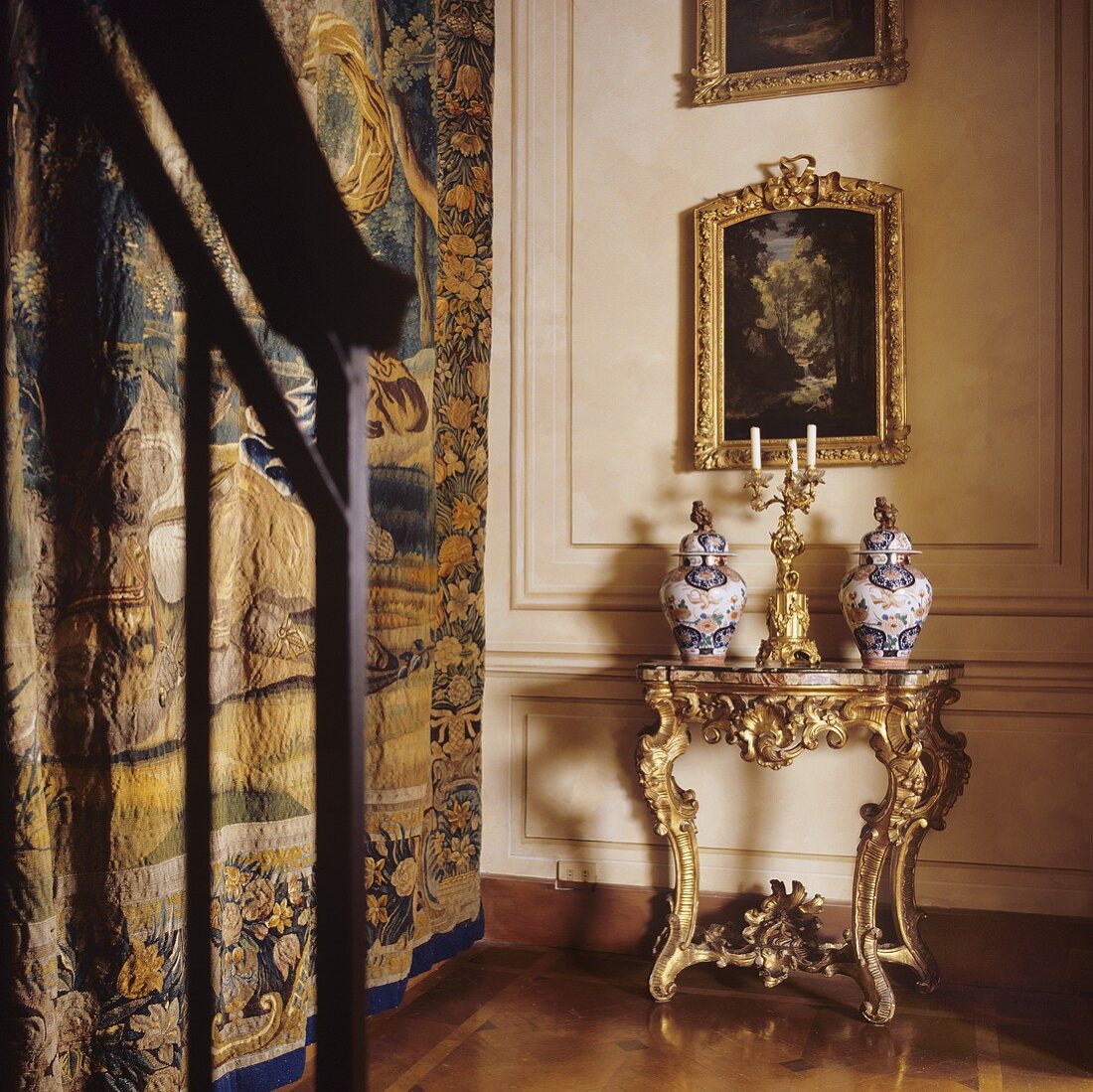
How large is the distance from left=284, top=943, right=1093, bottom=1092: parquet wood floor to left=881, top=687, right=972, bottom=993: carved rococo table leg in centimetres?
13

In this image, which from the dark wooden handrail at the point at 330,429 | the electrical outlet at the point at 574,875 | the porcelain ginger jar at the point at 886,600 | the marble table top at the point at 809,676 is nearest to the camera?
the dark wooden handrail at the point at 330,429

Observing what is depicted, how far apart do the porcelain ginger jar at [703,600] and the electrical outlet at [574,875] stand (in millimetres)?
775

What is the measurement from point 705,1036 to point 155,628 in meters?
1.60

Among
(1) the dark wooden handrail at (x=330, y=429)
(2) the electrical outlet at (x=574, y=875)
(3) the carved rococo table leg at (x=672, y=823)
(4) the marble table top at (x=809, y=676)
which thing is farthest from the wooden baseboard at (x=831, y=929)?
(1) the dark wooden handrail at (x=330, y=429)

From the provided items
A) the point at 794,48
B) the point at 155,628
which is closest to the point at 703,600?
the point at 155,628

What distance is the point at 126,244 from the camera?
1.77 meters

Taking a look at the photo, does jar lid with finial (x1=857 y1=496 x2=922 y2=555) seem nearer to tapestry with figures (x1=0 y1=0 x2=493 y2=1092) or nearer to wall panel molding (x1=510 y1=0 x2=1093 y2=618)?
wall panel molding (x1=510 y1=0 x2=1093 y2=618)

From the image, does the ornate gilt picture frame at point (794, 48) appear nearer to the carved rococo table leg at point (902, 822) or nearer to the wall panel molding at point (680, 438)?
the wall panel molding at point (680, 438)

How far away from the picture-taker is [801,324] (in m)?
3.17

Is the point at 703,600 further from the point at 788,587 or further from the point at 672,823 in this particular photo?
the point at 672,823

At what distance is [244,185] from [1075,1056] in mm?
2426

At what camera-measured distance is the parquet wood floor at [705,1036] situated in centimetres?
231

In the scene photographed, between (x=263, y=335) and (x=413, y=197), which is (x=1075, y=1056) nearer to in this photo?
(x=263, y=335)

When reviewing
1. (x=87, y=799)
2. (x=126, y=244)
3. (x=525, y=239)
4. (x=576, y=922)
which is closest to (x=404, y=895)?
(x=576, y=922)
